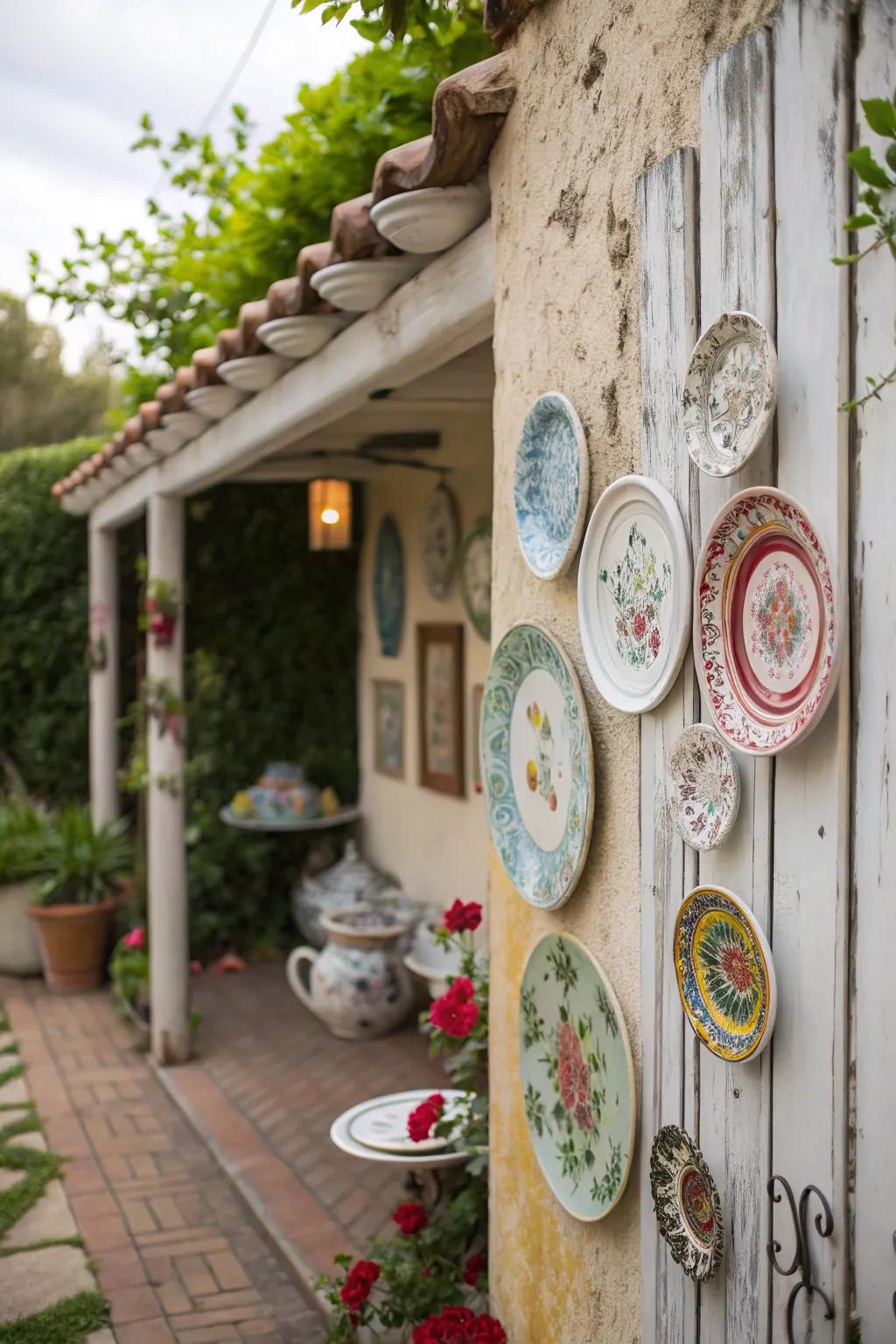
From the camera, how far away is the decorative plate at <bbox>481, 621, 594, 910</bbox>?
2002 mm

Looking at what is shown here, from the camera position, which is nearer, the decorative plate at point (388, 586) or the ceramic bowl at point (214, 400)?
the ceramic bowl at point (214, 400)

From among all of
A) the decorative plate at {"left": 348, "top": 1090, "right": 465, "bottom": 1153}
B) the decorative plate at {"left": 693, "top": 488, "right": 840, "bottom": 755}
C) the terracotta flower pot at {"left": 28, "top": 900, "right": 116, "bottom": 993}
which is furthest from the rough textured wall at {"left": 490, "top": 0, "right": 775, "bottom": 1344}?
the terracotta flower pot at {"left": 28, "top": 900, "right": 116, "bottom": 993}

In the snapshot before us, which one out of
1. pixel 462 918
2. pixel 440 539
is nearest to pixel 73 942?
pixel 440 539

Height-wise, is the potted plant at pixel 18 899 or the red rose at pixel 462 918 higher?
the red rose at pixel 462 918

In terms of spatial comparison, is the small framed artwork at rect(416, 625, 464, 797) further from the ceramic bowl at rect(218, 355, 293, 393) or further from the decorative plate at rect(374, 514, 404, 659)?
the ceramic bowl at rect(218, 355, 293, 393)

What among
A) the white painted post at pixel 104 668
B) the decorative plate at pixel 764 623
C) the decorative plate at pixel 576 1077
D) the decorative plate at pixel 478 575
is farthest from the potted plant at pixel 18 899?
the decorative plate at pixel 764 623

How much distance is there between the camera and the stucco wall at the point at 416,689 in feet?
17.3

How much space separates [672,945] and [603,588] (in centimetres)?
59

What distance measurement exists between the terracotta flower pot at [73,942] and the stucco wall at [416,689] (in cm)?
159

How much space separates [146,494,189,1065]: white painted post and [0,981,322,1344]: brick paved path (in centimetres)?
37

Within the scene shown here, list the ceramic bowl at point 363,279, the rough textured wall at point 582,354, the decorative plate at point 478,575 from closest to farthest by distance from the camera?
the rough textured wall at point 582,354, the ceramic bowl at point 363,279, the decorative plate at point 478,575

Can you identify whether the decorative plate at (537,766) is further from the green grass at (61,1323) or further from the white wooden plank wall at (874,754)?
the green grass at (61,1323)

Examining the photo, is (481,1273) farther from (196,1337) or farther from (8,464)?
(8,464)

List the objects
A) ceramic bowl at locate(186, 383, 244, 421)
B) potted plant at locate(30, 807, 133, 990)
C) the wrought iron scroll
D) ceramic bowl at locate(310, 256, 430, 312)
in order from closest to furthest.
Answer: the wrought iron scroll → ceramic bowl at locate(310, 256, 430, 312) → ceramic bowl at locate(186, 383, 244, 421) → potted plant at locate(30, 807, 133, 990)
